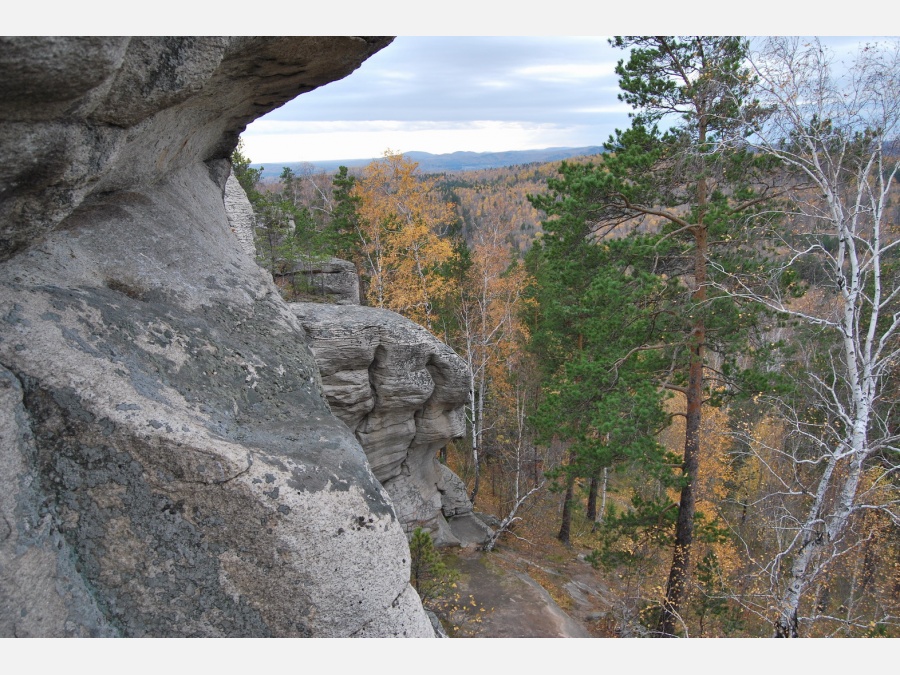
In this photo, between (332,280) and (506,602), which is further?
(332,280)

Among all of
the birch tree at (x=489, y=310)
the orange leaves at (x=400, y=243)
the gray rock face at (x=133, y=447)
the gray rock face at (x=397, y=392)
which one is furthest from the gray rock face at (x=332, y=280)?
the gray rock face at (x=133, y=447)

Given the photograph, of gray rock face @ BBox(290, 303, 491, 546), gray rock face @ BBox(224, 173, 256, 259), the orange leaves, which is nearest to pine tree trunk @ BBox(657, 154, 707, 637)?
gray rock face @ BBox(290, 303, 491, 546)

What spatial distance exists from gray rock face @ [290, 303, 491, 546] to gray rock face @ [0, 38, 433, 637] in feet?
19.1

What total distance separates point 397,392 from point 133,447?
320 inches

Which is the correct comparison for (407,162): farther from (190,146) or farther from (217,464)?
(217,464)

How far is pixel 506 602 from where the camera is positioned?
40.3 ft

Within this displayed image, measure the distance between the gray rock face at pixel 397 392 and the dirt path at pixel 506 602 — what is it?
1252 mm

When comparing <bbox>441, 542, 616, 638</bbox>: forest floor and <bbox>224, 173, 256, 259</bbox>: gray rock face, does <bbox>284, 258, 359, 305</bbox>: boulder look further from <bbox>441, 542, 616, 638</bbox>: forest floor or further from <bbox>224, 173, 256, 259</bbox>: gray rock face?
<bbox>441, 542, 616, 638</bbox>: forest floor

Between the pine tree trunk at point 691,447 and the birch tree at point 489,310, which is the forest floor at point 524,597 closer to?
the pine tree trunk at point 691,447

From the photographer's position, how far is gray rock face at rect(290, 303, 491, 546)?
35.7ft

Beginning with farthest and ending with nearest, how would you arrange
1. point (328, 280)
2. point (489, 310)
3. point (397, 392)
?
1. point (489, 310)
2. point (328, 280)
3. point (397, 392)

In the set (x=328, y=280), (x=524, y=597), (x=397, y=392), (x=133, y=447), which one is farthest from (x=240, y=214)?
(x=524, y=597)

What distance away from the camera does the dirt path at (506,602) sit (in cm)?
1117

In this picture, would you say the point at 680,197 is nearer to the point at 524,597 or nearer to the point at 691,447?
the point at 691,447
